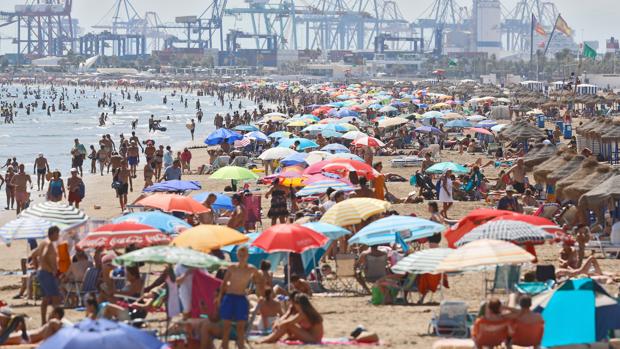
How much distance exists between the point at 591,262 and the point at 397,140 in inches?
750

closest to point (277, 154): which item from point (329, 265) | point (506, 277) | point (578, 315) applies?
point (329, 265)

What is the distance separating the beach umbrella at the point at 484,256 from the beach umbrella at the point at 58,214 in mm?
3825

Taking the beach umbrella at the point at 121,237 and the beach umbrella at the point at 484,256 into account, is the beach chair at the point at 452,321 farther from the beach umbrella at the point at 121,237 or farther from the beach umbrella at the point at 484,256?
the beach umbrella at the point at 121,237

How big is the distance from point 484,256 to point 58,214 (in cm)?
438

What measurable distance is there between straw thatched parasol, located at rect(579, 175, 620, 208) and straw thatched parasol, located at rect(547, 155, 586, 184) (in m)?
2.42

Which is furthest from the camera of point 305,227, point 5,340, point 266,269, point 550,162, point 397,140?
point 397,140

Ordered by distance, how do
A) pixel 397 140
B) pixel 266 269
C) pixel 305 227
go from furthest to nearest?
pixel 397 140 → pixel 305 227 → pixel 266 269

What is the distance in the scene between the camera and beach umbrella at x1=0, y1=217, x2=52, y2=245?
11.1m

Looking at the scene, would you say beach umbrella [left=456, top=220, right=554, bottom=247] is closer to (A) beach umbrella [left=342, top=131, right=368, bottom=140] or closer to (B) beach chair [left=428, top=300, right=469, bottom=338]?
(B) beach chair [left=428, top=300, right=469, bottom=338]

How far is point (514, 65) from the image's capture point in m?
142

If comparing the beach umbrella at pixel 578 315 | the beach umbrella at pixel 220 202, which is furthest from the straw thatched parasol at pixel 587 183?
the beach umbrella at pixel 578 315

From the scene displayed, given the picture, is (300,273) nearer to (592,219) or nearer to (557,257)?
(557,257)

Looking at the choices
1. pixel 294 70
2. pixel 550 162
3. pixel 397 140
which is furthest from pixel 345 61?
pixel 550 162

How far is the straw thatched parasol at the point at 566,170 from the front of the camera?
54.2 feet
